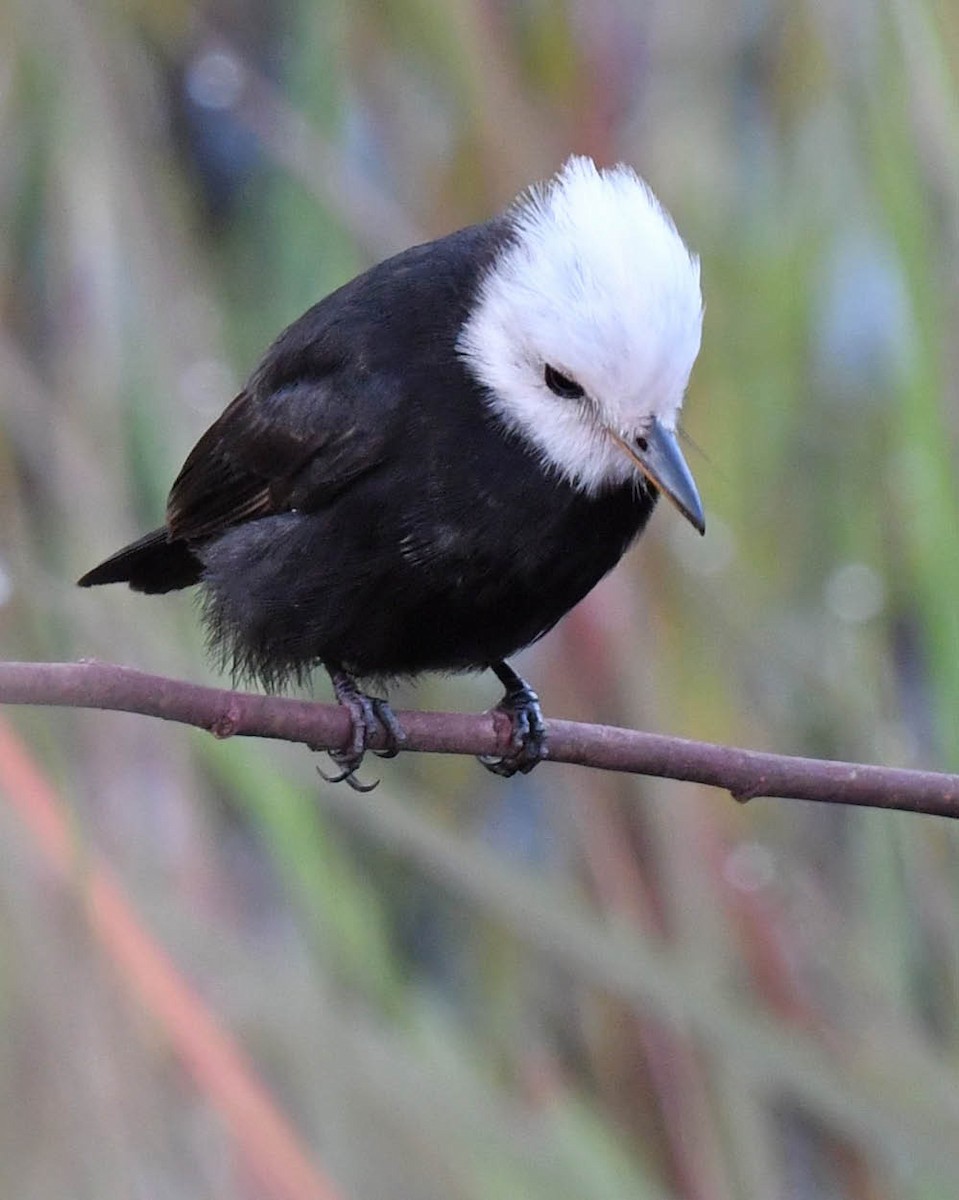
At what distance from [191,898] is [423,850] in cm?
32

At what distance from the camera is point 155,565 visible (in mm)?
2465

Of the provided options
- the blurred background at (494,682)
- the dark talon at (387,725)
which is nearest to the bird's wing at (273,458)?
the blurred background at (494,682)

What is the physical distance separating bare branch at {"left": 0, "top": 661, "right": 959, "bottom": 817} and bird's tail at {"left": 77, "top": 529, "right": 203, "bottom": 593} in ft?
2.47

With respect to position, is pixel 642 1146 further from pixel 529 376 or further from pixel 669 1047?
pixel 529 376

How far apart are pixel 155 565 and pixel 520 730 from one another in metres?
0.56

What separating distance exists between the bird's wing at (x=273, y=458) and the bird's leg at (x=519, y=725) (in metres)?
0.31

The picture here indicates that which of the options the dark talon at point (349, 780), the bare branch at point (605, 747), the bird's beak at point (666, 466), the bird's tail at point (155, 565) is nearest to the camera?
the bare branch at point (605, 747)

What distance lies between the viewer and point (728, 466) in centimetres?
257

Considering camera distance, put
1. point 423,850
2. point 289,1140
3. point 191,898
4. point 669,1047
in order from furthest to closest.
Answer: point 669,1047 → point 191,898 → point 423,850 → point 289,1140

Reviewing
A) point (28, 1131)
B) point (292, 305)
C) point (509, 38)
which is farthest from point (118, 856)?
point (509, 38)

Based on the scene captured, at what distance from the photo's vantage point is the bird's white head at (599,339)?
1974 mm

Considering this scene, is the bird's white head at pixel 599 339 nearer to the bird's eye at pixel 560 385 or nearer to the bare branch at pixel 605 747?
the bird's eye at pixel 560 385

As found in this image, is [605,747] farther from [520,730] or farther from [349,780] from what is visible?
[349,780]

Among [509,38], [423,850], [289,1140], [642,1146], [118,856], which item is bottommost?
[642,1146]
